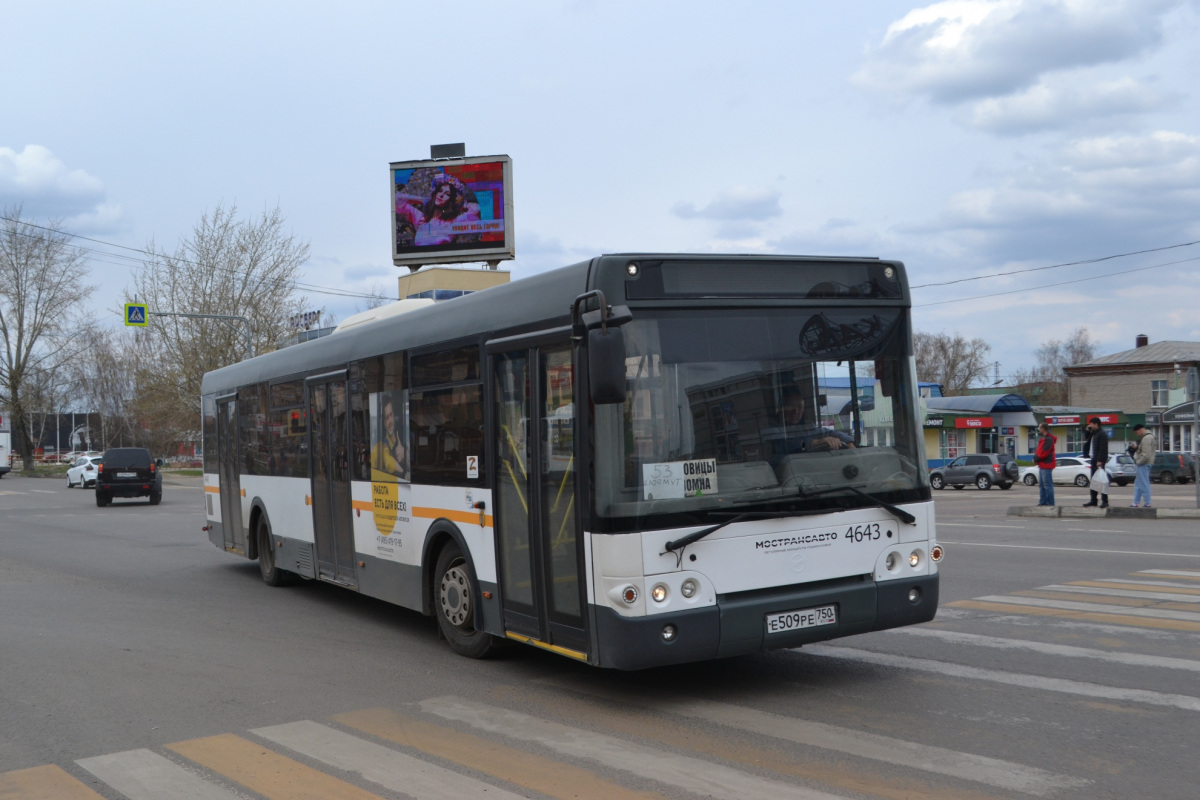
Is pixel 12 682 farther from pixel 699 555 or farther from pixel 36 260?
pixel 36 260

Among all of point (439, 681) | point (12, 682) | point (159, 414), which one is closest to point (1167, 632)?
point (439, 681)

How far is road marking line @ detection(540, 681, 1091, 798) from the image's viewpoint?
4945 mm

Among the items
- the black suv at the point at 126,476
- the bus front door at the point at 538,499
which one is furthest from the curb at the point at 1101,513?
the black suv at the point at 126,476

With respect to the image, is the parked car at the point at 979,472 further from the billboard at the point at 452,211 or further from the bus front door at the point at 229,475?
the bus front door at the point at 229,475

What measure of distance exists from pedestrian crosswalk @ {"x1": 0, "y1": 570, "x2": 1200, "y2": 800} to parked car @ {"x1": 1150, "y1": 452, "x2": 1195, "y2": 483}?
42351 mm

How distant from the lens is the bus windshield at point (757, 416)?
6207mm

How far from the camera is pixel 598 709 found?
21.7 ft

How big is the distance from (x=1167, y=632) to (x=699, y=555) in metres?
4.40

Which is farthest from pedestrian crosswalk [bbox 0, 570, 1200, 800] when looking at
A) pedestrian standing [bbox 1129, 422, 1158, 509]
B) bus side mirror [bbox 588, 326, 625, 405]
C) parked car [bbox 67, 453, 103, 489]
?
parked car [bbox 67, 453, 103, 489]

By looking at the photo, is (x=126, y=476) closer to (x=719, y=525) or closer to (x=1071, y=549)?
(x=1071, y=549)

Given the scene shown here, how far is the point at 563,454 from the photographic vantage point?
6.61 meters

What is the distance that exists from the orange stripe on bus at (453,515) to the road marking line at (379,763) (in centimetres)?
188

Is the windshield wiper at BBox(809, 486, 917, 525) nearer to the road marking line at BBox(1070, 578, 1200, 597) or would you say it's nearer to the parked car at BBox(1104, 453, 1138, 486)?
the road marking line at BBox(1070, 578, 1200, 597)

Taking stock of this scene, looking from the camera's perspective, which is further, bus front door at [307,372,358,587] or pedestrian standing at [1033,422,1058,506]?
pedestrian standing at [1033,422,1058,506]
